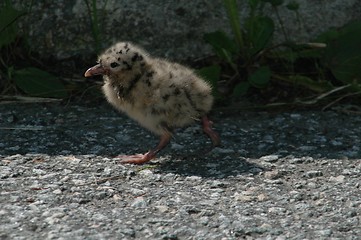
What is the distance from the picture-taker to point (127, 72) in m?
5.70

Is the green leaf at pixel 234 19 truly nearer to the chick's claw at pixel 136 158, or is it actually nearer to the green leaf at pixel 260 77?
the green leaf at pixel 260 77

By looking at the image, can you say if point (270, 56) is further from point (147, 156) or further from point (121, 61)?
point (147, 156)

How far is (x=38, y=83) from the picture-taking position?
6.66m

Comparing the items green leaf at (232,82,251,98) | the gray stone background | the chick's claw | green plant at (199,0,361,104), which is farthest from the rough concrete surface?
the gray stone background

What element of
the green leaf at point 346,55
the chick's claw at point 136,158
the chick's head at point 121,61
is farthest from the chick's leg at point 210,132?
the green leaf at point 346,55

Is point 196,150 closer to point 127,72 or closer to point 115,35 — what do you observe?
point 127,72

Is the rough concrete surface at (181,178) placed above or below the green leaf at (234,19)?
below

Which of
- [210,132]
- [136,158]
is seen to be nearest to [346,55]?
[210,132]

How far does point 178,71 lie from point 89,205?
1.32 meters

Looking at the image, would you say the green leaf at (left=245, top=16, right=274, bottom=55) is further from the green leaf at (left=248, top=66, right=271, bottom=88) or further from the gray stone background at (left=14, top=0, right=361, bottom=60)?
the gray stone background at (left=14, top=0, right=361, bottom=60)

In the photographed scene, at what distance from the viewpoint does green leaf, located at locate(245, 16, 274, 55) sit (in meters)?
6.54

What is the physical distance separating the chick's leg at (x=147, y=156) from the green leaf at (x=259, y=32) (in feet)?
4.17

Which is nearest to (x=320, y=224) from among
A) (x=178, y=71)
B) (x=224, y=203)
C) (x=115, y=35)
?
(x=224, y=203)

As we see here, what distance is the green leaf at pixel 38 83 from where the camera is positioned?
663 centimetres
